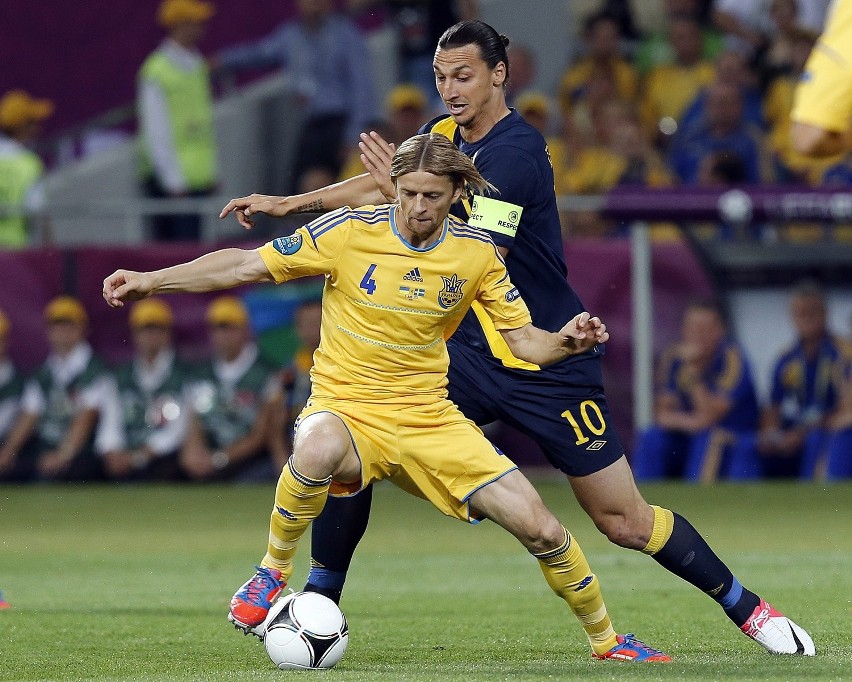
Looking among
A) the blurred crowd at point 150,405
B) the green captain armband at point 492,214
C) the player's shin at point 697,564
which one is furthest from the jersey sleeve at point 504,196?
the blurred crowd at point 150,405

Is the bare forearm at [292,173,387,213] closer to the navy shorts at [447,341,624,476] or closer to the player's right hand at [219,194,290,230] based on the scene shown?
the player's right hand at [219,194,290,230]

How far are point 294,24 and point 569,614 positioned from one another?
919 centimetres

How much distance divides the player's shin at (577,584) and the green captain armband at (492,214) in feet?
3.68

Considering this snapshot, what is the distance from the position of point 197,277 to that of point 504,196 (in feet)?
3.76

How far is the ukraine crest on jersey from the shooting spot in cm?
619

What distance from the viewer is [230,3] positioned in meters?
17.9

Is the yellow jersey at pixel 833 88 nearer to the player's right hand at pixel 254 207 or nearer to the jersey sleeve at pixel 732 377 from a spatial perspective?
the player's right hand at pixel 254 207

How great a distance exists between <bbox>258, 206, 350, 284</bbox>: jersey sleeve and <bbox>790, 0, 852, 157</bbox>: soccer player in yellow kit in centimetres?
183

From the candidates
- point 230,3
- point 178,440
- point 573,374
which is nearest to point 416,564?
point 573,374

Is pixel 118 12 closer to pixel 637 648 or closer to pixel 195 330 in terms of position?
pixel 195 330

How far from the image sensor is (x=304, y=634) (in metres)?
6.05

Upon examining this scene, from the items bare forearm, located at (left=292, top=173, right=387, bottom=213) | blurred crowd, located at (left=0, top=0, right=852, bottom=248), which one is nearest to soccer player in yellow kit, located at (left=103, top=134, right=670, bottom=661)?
bare forearm, located at (left=292, top=173, right=387, bottom=213)

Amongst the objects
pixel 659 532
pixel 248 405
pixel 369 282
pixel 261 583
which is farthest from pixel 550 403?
pixel 248 405

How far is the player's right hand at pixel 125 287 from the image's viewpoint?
19.7ft
